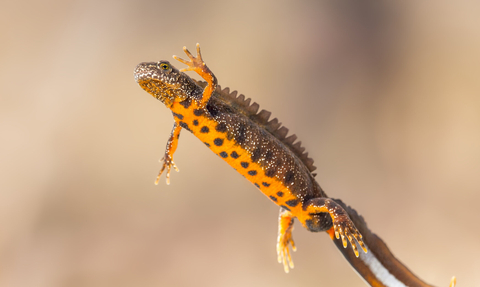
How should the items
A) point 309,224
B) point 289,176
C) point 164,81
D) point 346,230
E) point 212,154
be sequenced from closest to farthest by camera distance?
point 164,81
point 346,230
point 289,176
point 309,224
point 212,154

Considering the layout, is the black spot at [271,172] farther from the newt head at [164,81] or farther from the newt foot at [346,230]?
the newt head at [164,81]

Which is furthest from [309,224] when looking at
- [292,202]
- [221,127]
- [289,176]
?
[221,127]

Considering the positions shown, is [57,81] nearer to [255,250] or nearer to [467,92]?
[255,250]

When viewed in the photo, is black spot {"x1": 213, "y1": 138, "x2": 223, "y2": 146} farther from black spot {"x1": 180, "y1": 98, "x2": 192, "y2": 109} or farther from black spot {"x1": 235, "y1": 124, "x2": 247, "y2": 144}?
black spot {"x1": 180, "y1": 98, "x2": 192, "y2": 109}

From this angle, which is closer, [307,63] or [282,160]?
[282,160]

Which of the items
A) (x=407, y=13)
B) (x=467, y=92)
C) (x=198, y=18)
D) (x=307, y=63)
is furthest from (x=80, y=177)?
(x=467, y=92)

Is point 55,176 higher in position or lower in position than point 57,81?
lower

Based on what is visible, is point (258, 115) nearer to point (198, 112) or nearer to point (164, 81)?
point (198, 112)
